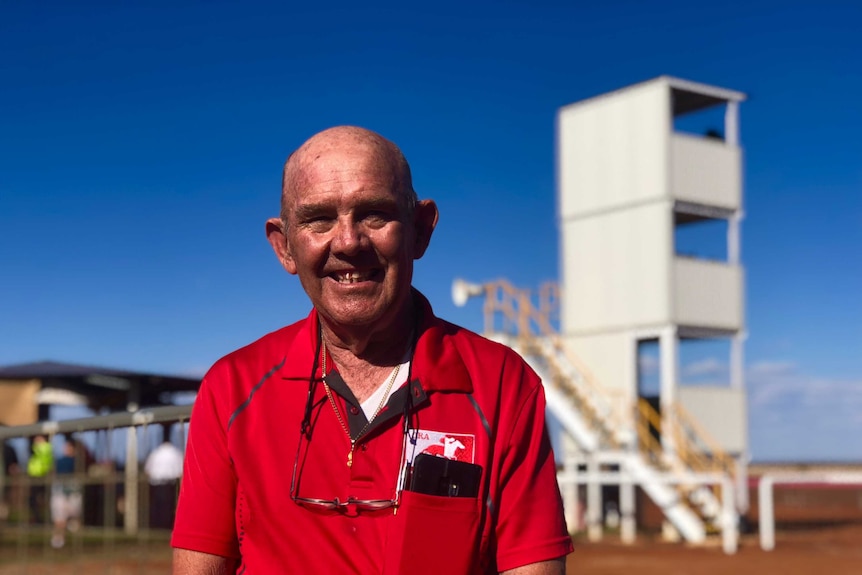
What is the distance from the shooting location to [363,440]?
2688 mm

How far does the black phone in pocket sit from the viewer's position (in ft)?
8.62

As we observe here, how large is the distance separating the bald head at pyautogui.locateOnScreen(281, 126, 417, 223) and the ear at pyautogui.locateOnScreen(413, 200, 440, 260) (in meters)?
0.06

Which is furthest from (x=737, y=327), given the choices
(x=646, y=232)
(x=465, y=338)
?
(x=465, y=338)

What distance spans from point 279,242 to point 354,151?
0.36m

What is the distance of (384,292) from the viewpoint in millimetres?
2688

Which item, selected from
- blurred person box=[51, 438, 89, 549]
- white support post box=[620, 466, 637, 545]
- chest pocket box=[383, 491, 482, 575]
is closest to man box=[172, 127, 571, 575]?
chest pocket box=[383, 491, 482, 575]

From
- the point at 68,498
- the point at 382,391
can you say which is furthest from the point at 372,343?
the point at 68,498

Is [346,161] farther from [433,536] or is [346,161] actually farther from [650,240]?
[650,240]

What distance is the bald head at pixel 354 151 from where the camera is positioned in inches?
104

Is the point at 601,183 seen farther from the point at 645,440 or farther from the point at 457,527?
the point at 457,527

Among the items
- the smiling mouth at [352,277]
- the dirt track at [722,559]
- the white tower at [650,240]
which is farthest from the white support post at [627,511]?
the smiling mouth at [352,277]

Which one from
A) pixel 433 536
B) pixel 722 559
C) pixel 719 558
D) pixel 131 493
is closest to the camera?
pixel 433 536

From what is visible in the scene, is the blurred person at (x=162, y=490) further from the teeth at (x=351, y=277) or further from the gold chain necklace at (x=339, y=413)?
the teeth at (x=351, y=277)

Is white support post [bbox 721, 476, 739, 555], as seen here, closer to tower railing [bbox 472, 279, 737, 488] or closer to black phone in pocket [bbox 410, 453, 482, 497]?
tower railing [bbox 472, 279, 737, 488]
